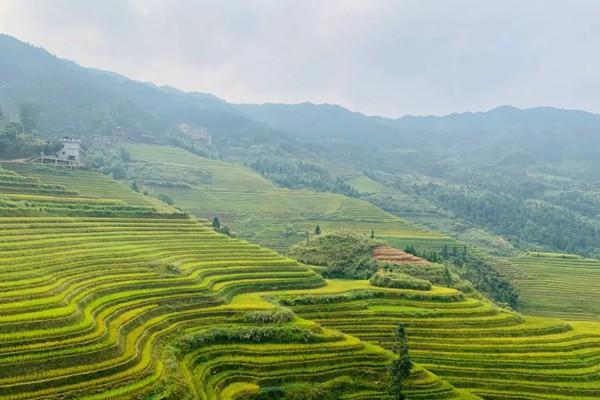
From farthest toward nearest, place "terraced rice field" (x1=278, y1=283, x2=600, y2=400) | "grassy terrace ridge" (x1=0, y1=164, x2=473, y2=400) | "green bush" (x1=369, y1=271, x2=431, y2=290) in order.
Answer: "green bush" (x1=369, y1=271, x2=431, y2=290)
"terraced rice field" (x1=278, y1=283, x2=600, y2=400)
"grassy terrace ridge" (x1=0, y1=164, x2=473, y2=400)

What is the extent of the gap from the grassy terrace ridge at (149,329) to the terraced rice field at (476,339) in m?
2.53

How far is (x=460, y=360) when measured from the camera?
30062 mm

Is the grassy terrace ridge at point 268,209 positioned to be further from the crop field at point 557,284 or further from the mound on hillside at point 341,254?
the mound on hillside at point 341,254

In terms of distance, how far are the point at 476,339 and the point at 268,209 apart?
5775 centimetres

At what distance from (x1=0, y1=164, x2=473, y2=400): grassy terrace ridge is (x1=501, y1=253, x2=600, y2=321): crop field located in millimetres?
32859

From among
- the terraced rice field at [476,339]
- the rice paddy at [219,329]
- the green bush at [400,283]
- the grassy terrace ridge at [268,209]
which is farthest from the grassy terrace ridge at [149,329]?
the grassy terrace ridge at [268,209]

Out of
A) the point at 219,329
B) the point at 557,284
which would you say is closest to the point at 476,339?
the point at 219,329

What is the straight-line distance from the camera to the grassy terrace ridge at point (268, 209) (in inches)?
3029

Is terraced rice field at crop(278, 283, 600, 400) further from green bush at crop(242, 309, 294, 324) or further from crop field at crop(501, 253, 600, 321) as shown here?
crop field at crop(501, 253, 600, 321)

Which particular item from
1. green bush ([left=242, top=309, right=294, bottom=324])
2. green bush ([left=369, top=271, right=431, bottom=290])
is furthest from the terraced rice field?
green bush ([left=242, top=309, right=294, bottom=324])

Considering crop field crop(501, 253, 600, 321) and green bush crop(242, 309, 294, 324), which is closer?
green bush crop(242, 309, 294, 324)

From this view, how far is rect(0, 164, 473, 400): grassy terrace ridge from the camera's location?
2047 cm

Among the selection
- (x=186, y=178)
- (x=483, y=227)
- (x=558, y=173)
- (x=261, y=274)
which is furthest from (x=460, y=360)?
(x=558, y=173)

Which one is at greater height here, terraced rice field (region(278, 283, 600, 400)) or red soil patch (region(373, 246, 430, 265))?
red soil patch (region(373, 246, 430, 265))
